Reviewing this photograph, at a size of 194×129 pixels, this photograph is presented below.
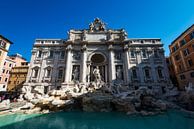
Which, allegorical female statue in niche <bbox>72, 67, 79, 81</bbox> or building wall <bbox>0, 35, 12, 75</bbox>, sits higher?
building wall <bbox>0, 35, 12, 75</bbox>

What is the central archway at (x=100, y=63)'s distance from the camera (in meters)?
25.9

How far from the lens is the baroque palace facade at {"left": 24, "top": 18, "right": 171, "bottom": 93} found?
2420cm

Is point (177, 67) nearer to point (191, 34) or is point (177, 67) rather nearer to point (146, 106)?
point (191, 34)

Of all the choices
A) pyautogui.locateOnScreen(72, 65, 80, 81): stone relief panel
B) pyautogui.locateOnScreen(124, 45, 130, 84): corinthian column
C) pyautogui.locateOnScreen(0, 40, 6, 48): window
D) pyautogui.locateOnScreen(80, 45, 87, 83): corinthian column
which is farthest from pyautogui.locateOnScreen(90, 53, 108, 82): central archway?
pyautogui.locateOnScreen(0, 40, 6, 48): window

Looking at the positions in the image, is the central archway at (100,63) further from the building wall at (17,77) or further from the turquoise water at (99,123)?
the building wall at (17,77)

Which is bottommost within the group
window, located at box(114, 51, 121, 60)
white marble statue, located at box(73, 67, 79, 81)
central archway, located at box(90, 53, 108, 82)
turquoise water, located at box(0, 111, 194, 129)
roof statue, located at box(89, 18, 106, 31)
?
turquoise water, located at box(0, 111, 194, 129)

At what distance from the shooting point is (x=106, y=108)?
16.2 meters

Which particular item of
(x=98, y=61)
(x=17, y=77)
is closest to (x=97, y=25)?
(x=98, y=61)

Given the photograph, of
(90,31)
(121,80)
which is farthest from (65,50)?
(121,80)

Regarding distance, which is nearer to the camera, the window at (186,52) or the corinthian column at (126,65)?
the corinthian column at (126,65)

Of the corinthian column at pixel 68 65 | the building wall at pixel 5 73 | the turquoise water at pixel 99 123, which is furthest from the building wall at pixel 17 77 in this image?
the turquoise water at pixel 99 123

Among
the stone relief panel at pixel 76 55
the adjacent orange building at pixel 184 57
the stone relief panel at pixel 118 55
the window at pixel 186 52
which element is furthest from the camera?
the stone relief panel at pixel 118 55

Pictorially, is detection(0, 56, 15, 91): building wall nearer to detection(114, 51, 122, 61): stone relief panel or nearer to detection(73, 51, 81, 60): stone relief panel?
detection(73, 51, 81, 60): stone relief panel

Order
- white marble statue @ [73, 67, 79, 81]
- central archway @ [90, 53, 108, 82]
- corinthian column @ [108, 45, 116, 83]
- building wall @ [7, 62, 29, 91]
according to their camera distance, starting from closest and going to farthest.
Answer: corinthian column @ [108, 45, 116, 83]
white marble statue @ [73, 67, 79, 81]
central archway @ [90, 53, 108, 82]
building wall @ [7, 62, 29, 91]
